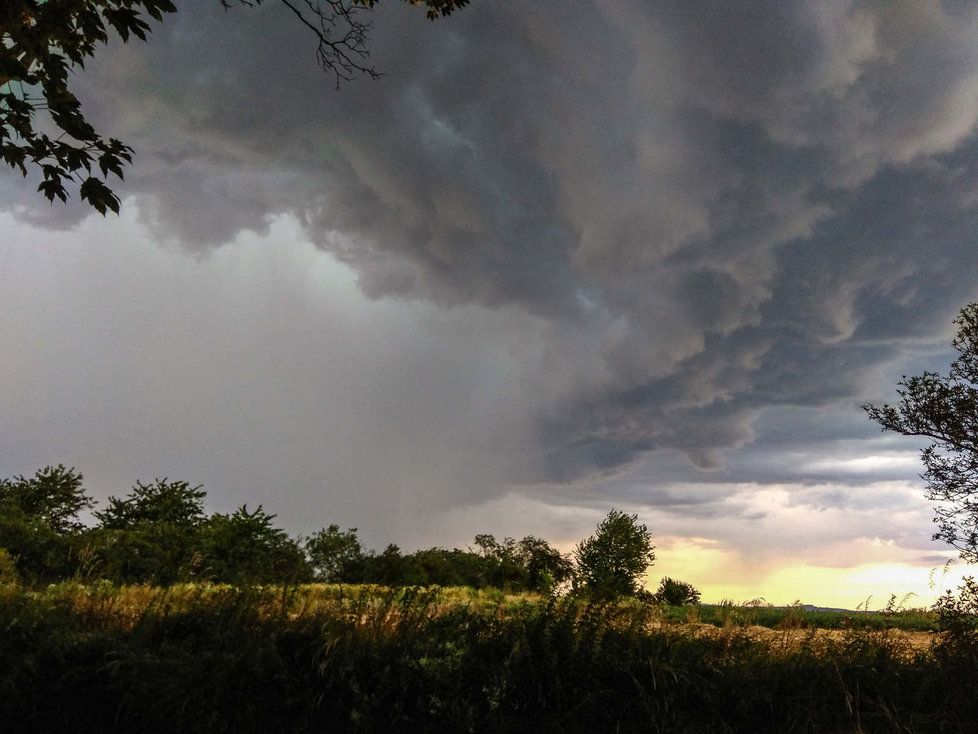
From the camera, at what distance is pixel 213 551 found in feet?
71.3

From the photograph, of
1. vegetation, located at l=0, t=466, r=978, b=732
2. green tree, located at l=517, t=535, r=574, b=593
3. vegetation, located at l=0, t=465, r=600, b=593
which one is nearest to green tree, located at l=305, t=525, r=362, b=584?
vegetation, located at l=0, t=465, r=600, b=593

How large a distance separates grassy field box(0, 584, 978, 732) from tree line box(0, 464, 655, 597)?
7.04 m

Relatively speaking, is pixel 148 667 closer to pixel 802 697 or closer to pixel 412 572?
pixel 802 697

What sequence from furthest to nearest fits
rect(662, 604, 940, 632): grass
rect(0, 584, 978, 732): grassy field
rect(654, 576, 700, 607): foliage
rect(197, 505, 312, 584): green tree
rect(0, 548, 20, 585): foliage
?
rect(654, 576, 700, 607): foliage → rect(197, 505, 312, 584): green tree → rect(0, 548, 20, 585): foliage → rect(662, 604, 940, 632): grass → rect(0, 584, 978, 732): grassy field

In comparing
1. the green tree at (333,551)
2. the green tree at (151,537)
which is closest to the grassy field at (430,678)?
the green tree at (151,537)

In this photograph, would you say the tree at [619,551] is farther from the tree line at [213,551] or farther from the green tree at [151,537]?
the green tree at [151,537]

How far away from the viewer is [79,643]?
6.59 metres

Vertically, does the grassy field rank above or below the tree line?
below

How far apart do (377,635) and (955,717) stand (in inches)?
217

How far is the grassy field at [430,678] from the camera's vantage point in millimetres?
6059

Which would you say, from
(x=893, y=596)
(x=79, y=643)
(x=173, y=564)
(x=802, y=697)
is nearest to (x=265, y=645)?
(x=79, y=643)

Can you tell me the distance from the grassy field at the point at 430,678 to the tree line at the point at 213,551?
7038 millimetres

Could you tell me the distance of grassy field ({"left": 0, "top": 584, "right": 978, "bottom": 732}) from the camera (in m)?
6.06

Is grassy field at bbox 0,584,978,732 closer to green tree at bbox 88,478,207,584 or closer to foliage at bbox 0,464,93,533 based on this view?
green tree at bbox 88,478,207,584
